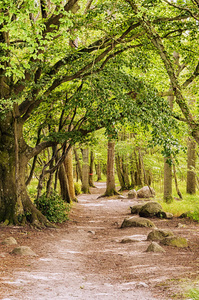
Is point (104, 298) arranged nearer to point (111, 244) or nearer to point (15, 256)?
point (15, 256)

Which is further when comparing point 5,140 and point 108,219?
point 108,219

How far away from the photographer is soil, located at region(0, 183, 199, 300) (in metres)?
4.83

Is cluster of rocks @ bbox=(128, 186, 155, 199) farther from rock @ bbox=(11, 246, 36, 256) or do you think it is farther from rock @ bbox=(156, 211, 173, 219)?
rock @ bbox=(11, 246, 36, 256)

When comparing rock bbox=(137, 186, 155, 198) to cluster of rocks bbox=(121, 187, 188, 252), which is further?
rock bbox=(137, 186, 155, 198)

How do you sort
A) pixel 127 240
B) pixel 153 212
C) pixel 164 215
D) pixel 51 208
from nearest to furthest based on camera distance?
1. pixel 127 240
2. pixel 51 208
3. pixel 164 215
4. pixel 153 212

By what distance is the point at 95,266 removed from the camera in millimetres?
7000

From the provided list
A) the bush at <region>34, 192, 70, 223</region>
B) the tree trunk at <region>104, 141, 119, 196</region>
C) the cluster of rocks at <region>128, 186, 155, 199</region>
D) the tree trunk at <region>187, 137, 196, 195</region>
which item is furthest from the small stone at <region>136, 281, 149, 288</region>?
the tree trunk at <region>104, 141, 119, 196</region>

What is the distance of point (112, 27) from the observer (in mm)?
9625

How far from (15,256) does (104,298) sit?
3.18 metres

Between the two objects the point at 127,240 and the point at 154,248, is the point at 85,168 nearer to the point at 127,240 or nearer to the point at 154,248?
the point at 127,240

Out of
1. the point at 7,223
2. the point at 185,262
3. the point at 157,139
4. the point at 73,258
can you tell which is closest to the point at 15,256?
the point at 73,258

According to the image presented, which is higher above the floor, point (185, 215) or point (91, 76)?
point (91, 76)

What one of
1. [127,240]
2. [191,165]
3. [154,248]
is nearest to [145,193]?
[191,165]

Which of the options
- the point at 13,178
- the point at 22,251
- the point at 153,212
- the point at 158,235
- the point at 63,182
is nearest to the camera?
the point at 22,251
